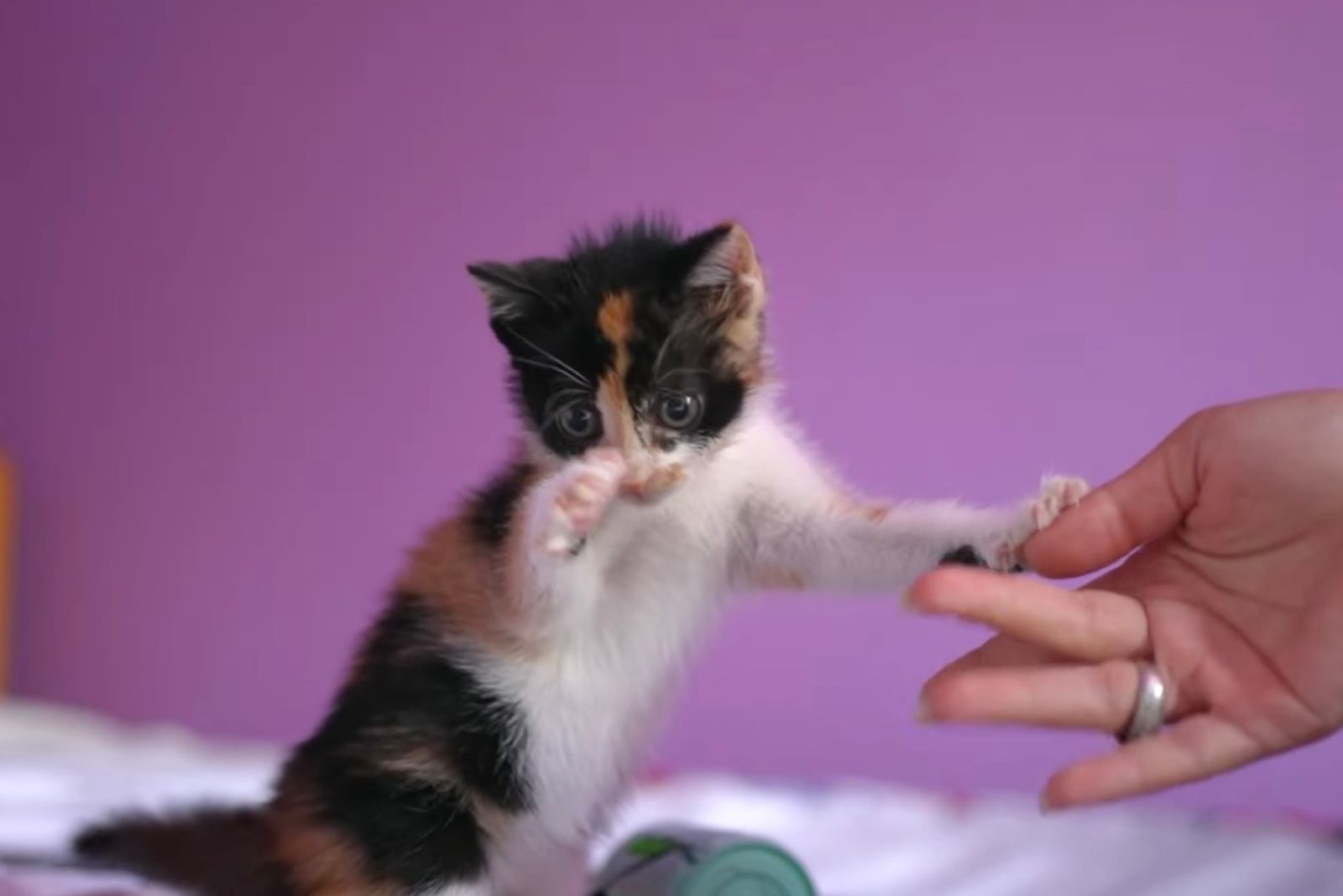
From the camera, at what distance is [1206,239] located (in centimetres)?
203

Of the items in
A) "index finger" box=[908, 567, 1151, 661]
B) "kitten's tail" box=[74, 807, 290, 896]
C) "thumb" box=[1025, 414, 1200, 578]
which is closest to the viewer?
"index finger" box=[908, 567, 1151, 661]

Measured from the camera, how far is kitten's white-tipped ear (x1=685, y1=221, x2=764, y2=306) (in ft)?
3.76

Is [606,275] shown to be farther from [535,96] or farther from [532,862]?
[535,96]

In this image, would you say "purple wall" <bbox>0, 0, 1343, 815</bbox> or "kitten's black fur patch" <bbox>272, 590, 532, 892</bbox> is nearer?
"kitten's black fur patch" <bbox>272, 590, 532, 892</bbox>

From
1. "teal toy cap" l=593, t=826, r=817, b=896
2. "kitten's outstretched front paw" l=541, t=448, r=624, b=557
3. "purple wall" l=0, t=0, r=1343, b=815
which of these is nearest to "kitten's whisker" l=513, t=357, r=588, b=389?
"kitten's outstretched front paw" l=541, t=448, r=624, b=557

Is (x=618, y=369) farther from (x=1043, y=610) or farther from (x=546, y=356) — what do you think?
(x=1043, y=610)

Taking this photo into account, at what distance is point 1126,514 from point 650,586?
45 centimetres

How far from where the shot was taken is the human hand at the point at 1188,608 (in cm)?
98

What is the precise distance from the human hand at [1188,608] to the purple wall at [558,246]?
81 cm

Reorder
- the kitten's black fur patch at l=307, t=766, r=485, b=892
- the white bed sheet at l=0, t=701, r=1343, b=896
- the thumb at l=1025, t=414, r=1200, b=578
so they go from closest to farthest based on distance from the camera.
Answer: the thumb at l=1025, t=414, r=1200, b=578, the kitten's black fur patch at l=307, t=766, r=485, b=892, the white bed sheet at l=0, t=701, r=1343, b=896

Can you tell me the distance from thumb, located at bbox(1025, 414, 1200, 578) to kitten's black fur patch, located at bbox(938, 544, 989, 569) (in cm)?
5

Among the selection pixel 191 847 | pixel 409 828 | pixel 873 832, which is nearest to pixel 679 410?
pixel 409 828

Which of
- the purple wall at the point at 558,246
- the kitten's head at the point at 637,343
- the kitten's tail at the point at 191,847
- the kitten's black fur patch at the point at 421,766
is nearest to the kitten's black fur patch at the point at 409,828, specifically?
the kitten's black fur patch at the point at 421,766

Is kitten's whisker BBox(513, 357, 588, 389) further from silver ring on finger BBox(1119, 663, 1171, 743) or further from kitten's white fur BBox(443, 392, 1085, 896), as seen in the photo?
silver ring on finger BBox(1119, 663, 1171, 743)
